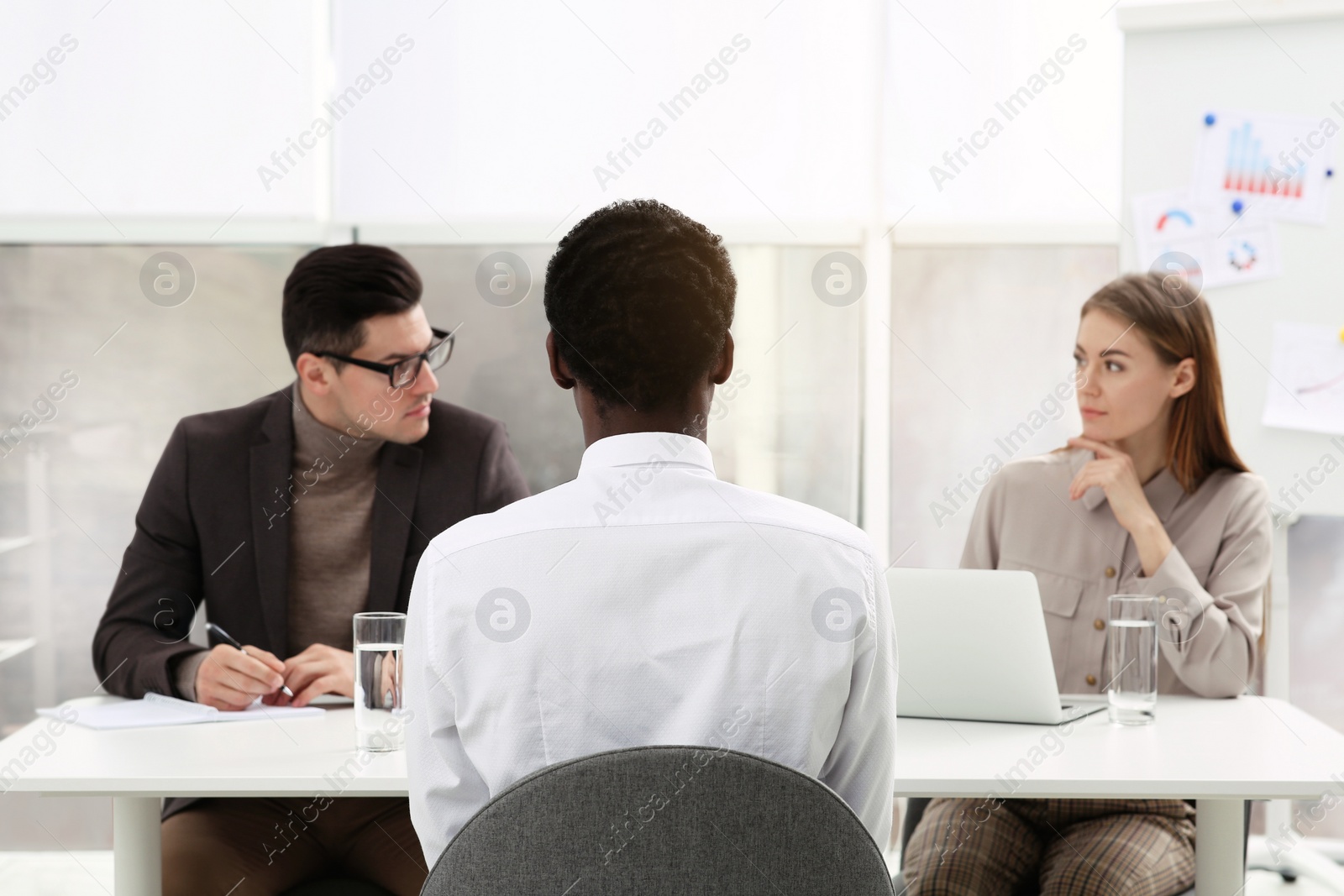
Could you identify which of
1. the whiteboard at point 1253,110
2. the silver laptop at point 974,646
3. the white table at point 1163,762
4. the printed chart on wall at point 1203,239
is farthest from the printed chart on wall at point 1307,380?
the silver laptop at point 974,646

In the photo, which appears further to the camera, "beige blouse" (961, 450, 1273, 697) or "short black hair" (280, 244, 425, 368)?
"short black hair" (280, 244, 425, 368)

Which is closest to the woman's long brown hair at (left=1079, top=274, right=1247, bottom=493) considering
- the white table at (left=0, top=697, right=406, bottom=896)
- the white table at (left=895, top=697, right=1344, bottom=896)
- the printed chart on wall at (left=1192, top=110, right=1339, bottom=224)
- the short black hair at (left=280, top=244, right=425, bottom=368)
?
the white table at (left=895, top=697, right=1344, bottom=896)

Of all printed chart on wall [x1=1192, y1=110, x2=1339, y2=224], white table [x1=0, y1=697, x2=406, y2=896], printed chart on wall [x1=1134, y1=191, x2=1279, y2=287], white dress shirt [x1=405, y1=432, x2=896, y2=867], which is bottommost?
white table [x1=0, y1=697, x2=406, y2=896]

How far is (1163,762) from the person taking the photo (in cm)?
132

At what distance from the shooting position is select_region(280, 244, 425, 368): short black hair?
2.04 metres

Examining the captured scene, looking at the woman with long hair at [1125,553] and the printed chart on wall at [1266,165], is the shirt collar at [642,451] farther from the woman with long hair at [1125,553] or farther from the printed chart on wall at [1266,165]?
the printed chart on wall at [1266,165]

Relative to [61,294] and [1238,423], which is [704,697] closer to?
[1238,423]

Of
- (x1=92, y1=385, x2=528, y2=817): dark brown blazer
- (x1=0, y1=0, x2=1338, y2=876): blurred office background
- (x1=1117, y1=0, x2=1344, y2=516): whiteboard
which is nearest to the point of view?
(x1=92, y1=385, x2=528, y2=817): dark brown blazer

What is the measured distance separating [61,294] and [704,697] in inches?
102

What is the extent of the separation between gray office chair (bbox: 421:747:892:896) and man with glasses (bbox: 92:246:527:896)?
34.9 inches

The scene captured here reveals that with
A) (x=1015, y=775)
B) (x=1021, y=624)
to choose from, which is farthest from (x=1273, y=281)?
(x=1015, y=775)

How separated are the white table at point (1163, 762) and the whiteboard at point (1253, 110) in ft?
3.40

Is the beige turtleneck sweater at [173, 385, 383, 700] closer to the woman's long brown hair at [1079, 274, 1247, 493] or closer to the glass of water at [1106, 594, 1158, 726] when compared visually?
the glass of water at [1106, 594, 1158, 726]

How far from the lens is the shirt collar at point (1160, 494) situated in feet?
6.45
